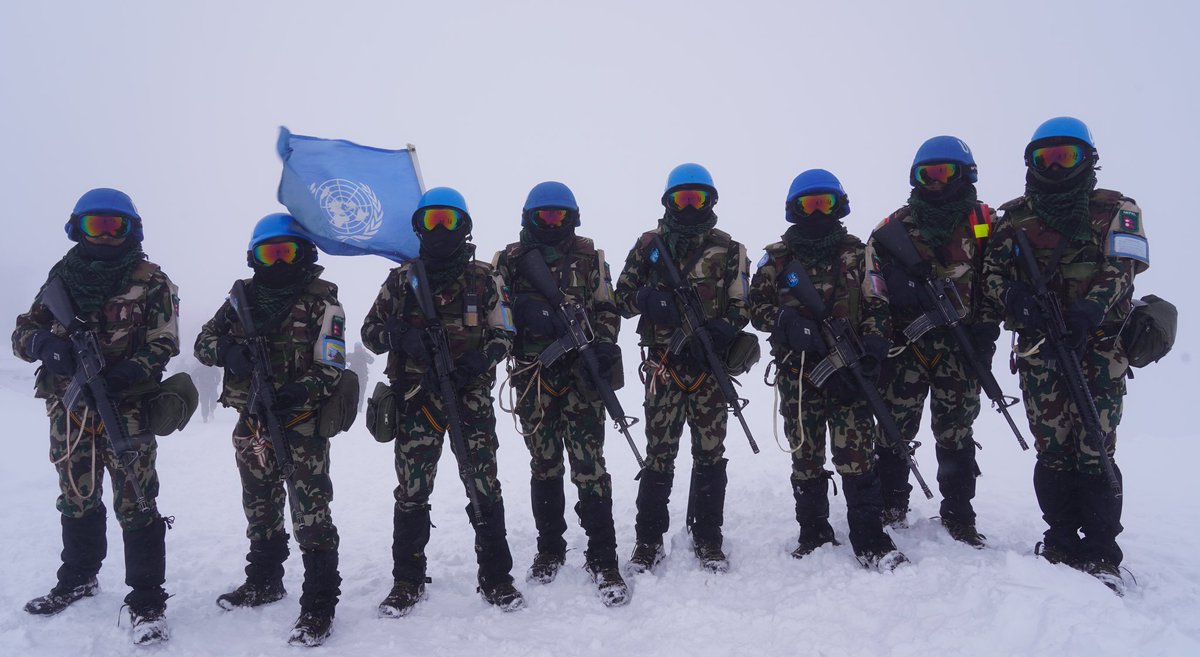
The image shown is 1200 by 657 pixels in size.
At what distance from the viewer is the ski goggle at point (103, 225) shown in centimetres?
478

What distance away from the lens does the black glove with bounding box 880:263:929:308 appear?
213 inches


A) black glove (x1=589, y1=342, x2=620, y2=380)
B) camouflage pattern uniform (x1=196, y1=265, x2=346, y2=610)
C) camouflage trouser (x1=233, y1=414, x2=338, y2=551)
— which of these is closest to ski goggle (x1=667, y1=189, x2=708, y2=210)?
black glove (x1=589, y1=342, x2=620, y2=380)

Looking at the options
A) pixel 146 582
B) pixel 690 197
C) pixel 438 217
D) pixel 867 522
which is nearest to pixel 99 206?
pixel 438 217

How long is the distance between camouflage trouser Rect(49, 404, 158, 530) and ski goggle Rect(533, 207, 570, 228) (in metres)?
3.63

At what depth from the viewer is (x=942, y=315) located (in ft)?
17.3

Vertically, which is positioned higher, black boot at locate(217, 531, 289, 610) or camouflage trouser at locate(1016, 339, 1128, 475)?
camouflage trouser at locate(1016, 339, 1128, 475)

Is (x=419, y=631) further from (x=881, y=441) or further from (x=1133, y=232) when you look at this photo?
(x=1133, y=232)

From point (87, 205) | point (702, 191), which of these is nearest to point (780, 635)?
point (702, 191)

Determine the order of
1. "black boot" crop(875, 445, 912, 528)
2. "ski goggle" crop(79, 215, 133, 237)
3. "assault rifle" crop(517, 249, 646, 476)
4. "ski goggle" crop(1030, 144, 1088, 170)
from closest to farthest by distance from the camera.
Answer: "ski goggle" crop(79, 215, 133, 237)
"ski goggle" crop(1030, 144, 1088, 170)
"assault rifle" crop(517, 249, 646, 476)
"black boot" crop(875, 445, 912, 528)

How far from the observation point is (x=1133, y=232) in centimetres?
480

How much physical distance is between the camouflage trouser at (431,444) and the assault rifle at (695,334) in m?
1.82

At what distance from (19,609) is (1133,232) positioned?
9.15m

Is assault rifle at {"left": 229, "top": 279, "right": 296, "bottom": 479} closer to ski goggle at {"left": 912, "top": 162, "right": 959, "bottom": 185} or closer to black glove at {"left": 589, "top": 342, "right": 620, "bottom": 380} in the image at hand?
black glove at {"left": 589, "top": 342, "right": 620, "bottom": 380}

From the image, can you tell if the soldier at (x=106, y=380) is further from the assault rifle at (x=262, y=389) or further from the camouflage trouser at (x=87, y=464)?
the assault rifle at (x=262, y=389)
